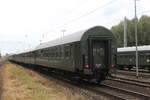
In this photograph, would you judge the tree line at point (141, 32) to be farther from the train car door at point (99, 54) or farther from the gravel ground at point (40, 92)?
the gravel ground at point (40, 92)

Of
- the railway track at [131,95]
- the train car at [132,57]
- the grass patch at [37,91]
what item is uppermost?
the train car at [132,57]

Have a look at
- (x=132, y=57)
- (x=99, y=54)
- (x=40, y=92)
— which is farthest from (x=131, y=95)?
(x=132, y=57)

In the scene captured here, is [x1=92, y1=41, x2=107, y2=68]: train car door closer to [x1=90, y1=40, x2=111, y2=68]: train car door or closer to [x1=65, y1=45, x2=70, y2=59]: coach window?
[x1=90, y1=40, x2=111, y2=68]: train car door

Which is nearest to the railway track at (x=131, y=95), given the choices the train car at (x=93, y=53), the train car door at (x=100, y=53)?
the train car at (x=93, y=53)

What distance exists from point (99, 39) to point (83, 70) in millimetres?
2274

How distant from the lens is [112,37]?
15.4 metres

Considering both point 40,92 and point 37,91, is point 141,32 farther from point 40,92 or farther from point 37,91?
point 40,92

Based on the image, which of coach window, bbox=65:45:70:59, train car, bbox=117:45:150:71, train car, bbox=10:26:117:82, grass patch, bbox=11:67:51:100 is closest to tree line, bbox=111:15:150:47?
train car, bbox=117:45:150:71

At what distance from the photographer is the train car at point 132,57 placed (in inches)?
1074

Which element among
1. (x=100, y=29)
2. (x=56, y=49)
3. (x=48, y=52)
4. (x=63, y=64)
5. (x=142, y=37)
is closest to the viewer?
(x=100, y=29)

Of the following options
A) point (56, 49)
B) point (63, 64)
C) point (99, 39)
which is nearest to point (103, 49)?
point (99, 39)

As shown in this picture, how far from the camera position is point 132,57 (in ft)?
99.3

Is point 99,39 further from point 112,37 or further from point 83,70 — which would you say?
point 83,70

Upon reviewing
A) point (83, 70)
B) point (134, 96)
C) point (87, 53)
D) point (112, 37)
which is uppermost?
point (112, 37)
